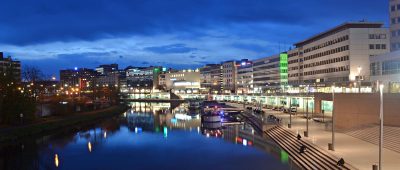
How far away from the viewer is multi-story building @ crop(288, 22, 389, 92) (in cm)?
10344

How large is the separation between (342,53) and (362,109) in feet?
204

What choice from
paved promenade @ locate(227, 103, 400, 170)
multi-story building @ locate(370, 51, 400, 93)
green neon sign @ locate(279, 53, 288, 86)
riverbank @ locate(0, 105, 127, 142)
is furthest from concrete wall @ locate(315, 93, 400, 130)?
green neon sign @ locate(279, 53, 288, 86)

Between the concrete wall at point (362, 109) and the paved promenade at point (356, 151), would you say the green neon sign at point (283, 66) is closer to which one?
the concrete wall at point (362, 109)

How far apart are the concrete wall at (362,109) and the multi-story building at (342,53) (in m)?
26.6

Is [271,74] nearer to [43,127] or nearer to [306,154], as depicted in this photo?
[43,127]

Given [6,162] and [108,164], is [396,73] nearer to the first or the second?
[108,164]

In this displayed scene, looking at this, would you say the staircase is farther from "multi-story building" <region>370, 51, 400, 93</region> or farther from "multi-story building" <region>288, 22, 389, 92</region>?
"multi-story building" <region>288, 22, 389, 92</region>

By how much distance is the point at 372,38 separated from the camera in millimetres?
104000

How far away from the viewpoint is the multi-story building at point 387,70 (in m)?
55.0

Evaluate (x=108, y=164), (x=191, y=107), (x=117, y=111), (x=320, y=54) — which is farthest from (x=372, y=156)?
(x=191, y=107)

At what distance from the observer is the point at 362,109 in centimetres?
5131

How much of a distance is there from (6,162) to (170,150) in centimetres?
1898

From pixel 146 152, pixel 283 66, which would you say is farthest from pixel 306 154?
pixel 283 66

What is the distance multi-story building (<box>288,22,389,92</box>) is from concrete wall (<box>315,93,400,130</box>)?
2661 centimetres
